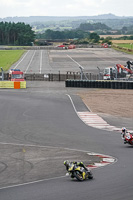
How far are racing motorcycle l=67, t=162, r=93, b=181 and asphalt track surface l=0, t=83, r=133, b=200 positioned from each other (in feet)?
Result: 0.77

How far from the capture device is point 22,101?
53.0 m

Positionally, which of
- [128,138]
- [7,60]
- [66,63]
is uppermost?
[128,138]

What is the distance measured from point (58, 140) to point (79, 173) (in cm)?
1195

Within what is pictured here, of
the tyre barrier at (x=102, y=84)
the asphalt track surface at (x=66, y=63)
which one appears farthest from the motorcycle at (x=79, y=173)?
Result: the asphalt track surface at (x=66, y=63)

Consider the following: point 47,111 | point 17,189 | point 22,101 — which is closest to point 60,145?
point 17,189

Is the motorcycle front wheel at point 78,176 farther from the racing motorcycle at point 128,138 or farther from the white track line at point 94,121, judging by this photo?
the white track line at point 94,121

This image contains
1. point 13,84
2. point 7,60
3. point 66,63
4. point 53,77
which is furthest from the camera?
point 7,60

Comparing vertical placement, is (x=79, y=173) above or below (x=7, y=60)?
above

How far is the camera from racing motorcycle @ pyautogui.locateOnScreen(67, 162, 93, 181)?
755 inches

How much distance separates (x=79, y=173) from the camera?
19.3 m

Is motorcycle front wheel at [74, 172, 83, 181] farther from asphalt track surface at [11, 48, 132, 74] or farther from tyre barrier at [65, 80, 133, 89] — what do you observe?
asphalt track surface at [11, 48, 132, 74]

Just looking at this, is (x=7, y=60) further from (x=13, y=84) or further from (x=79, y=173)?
(x=79, y=173)

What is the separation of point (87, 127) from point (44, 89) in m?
31.5

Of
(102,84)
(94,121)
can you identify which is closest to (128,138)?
(94,121)
